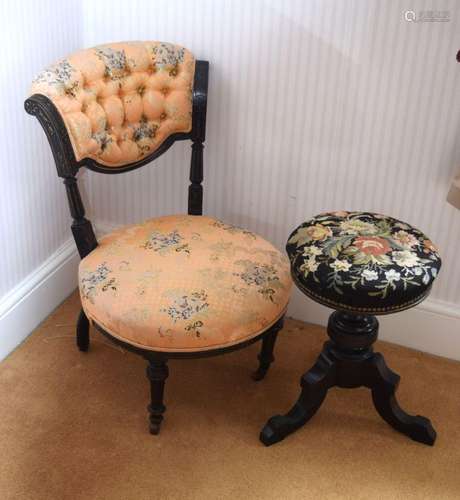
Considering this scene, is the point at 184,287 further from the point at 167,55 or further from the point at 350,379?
the point at 167,55

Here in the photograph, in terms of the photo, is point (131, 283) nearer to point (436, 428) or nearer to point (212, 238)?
point (212, 238)

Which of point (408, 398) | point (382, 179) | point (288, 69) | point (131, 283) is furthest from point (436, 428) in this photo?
point (288, 69)

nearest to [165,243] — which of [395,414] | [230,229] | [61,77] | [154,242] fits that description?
[154,242]

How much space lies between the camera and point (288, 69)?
203cm

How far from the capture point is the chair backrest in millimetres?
1773

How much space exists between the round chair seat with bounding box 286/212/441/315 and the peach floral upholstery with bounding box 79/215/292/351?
0.42 ft

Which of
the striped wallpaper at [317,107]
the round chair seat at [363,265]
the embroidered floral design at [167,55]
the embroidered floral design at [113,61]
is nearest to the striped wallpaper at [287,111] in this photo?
the striped wallpaper at [317,107]

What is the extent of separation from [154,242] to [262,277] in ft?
1.02

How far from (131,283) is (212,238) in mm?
285

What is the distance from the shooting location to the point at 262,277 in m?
1.80

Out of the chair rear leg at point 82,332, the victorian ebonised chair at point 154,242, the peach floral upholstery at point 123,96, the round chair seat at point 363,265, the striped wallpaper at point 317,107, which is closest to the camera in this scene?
the round chair seat at point 363,265

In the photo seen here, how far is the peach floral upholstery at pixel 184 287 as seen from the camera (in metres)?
1.68

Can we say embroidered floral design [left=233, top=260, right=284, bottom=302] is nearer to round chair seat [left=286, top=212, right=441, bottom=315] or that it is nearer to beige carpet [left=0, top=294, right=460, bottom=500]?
round chair seat [left=286, top=212, right=441, bottom=315]

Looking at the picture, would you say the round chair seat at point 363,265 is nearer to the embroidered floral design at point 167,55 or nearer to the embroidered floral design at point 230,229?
the embroidered floral design at point 230,229
